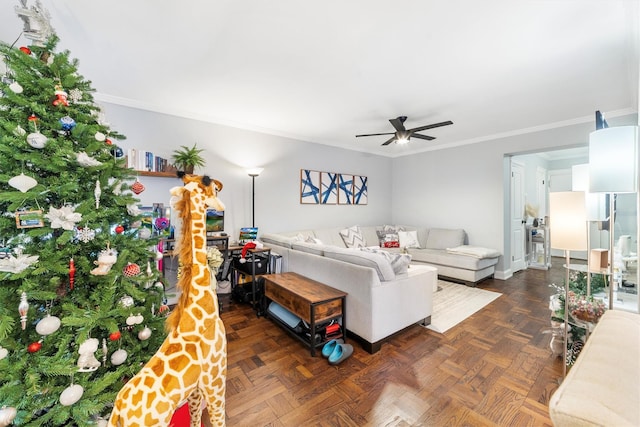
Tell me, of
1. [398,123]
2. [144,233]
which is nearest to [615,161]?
[398,123]

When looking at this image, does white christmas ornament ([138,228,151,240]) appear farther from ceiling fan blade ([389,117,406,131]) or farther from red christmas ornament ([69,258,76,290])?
ceiling fan blade ([389,117,406,131])

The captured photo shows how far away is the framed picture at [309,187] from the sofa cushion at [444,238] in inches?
90.9

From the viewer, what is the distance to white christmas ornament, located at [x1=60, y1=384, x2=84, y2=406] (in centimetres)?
93

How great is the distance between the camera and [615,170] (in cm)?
154

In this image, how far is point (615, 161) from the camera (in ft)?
5.06

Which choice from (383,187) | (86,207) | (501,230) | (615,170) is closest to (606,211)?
(501,230)

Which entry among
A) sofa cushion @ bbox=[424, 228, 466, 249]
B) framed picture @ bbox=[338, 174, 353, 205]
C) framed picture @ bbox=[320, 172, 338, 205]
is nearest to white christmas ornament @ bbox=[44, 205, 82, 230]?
framed picture @ bbox=[320, 172, 338, 205]

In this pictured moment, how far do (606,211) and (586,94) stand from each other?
1447 millimetres

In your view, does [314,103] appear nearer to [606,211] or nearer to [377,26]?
[377,26]

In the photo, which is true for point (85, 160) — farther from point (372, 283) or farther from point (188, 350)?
point (372, 283)

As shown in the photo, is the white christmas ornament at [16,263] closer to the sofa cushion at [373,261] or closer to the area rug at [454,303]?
the sofa cushion at [373,261]

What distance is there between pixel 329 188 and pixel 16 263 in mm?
4249

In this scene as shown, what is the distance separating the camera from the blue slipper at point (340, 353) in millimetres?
1987

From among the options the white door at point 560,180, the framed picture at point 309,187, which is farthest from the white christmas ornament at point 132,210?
the white door at point 560,180
